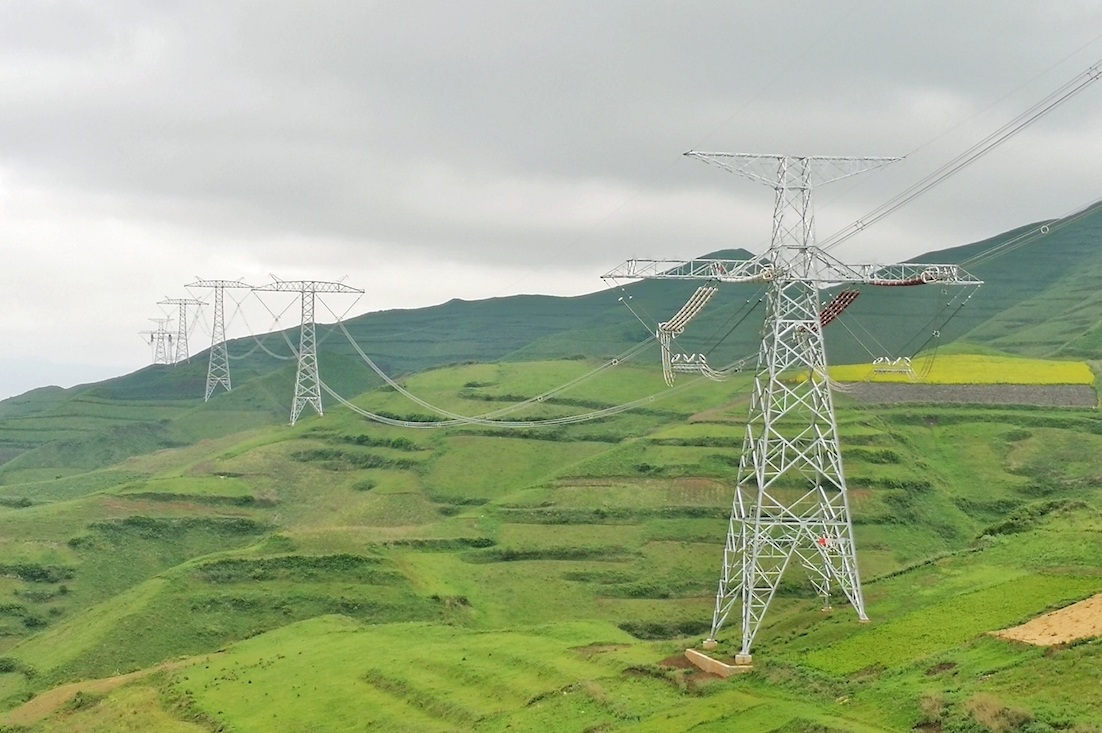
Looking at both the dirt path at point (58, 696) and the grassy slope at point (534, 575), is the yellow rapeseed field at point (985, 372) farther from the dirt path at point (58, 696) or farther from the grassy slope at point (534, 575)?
the dirt path at point (58, 696)

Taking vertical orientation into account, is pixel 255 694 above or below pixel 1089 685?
below

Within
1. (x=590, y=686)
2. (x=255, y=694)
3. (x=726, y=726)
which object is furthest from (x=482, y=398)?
(x=726, y=726)

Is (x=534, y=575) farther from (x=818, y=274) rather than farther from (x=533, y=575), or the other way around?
(x=818, y=274)

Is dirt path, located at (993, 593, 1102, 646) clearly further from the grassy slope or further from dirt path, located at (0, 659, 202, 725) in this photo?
dirt path, located at (0, 659, 202, 725)

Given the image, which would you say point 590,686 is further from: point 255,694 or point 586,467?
point 586,467

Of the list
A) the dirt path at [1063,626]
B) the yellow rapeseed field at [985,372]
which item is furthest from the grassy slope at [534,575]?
the yellow rapeseed field at [985,372]
